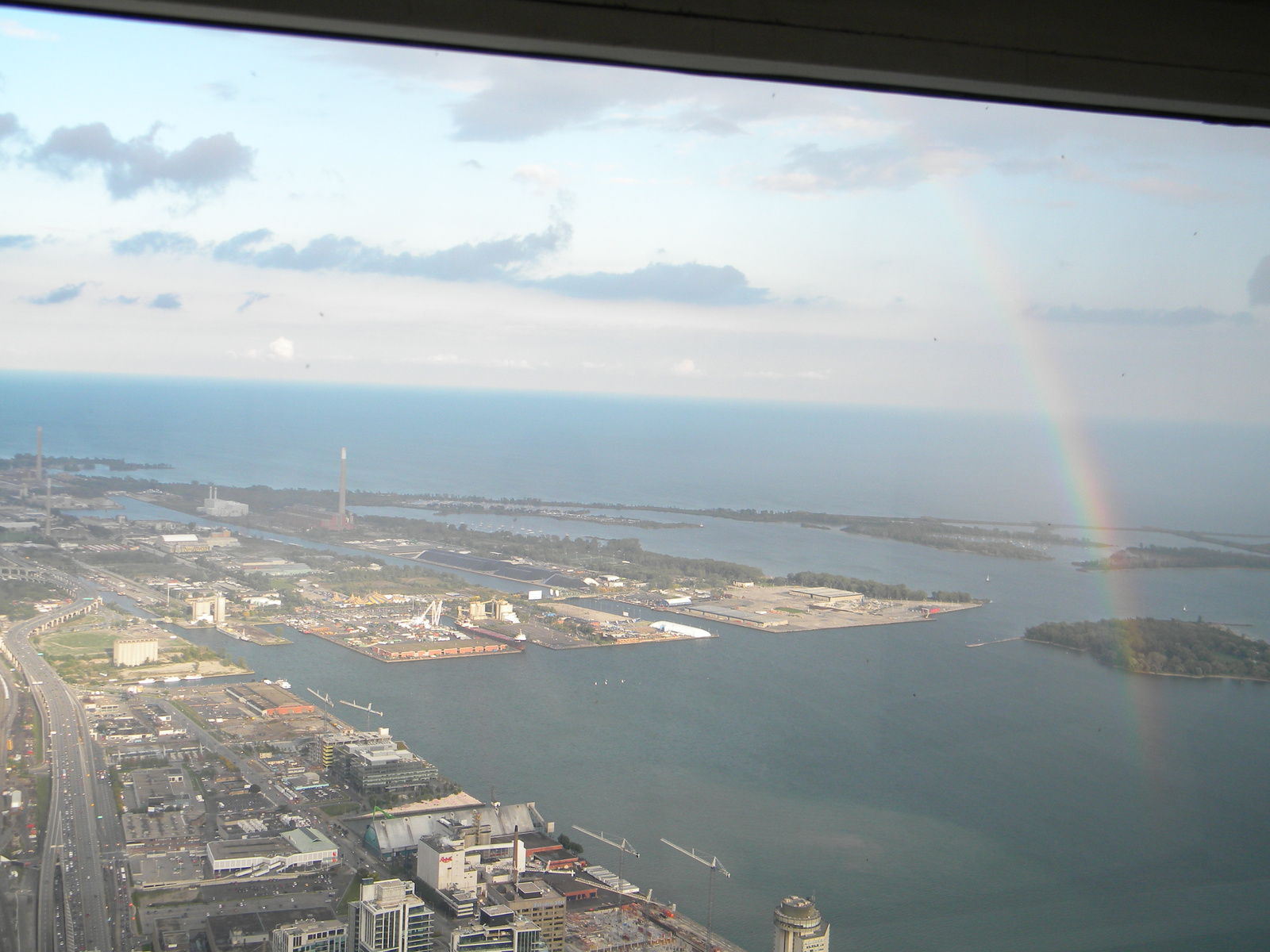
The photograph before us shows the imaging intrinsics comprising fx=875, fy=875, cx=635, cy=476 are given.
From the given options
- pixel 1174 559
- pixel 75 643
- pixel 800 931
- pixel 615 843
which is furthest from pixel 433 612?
pixel 1174 559

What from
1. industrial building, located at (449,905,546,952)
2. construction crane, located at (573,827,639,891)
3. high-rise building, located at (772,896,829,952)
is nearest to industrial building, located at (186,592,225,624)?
construction crane, located at (573,827,639,891)

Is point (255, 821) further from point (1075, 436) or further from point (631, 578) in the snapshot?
point (1075, 436)

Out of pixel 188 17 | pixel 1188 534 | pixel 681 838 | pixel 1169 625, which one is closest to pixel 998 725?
pixel 1169 625

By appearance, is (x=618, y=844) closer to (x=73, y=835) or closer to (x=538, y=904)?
(x=538, y=904)

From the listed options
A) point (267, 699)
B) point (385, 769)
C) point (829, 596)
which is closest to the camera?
point (385, 769)

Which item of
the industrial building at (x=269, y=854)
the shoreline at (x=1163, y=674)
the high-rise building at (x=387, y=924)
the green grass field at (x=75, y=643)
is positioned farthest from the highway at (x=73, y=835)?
the shoreline at (x=1163, y=674)

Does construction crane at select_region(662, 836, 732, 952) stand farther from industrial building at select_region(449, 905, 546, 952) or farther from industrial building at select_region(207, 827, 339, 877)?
industrial building at select_region(207, 827, 339, 877)

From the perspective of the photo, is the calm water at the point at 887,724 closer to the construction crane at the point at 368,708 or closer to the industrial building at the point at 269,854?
the construction crane at the point at 368,708
